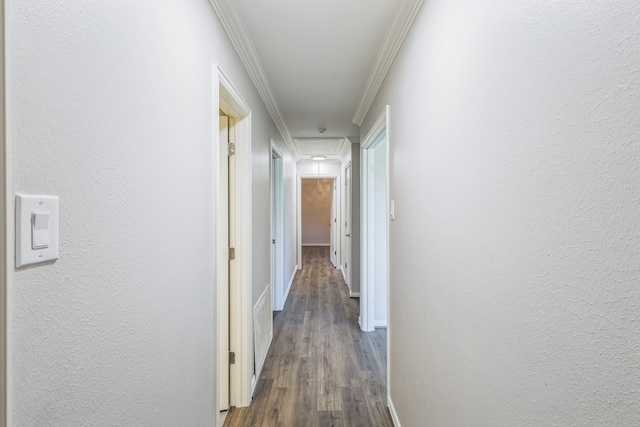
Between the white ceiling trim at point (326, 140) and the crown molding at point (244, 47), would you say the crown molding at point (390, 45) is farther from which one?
the white ceiling trim at point (326, 140)

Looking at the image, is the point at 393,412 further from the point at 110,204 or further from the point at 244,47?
the point at 244,47

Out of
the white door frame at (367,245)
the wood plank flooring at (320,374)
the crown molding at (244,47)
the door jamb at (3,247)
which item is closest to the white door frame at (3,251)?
the door jamb at (3,247)

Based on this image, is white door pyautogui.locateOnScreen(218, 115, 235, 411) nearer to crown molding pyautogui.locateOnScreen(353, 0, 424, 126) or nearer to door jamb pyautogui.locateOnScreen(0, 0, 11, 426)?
crown molding pyautogui.locateOnScreen(353, 0, 424, 126)

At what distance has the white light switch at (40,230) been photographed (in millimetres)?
522

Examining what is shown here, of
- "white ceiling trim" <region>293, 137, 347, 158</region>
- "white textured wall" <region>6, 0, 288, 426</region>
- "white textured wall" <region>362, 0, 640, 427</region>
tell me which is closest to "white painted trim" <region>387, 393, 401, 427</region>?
"white textured wall" <region>362, 0, 640, 427</region>

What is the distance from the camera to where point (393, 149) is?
2.00m

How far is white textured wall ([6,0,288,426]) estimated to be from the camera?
0.52 m

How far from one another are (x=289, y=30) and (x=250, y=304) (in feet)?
5.87

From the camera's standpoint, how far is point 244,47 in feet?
6.07

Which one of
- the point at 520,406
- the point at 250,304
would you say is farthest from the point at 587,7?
the point at 250,304

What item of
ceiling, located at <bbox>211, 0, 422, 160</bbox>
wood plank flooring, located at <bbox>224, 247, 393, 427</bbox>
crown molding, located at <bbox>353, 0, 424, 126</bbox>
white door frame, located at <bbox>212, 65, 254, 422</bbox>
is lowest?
wood plank flooring, located at <bbox>224, 247, 393, 427</bbox>

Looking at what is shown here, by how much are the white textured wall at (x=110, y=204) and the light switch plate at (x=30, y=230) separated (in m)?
0.02

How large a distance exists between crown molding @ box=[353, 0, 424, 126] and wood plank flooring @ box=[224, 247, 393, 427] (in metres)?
2.34

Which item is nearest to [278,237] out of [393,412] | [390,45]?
[393,412]
